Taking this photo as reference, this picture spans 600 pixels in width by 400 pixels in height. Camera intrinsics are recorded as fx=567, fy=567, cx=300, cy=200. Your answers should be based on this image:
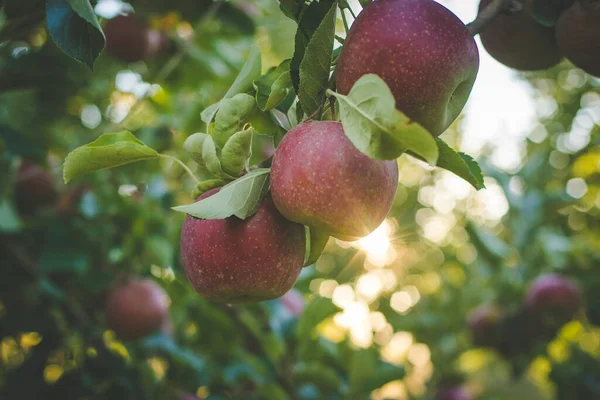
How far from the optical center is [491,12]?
916 mm

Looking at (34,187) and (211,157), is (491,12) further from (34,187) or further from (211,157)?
(34,187)

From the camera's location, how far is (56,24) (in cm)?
83

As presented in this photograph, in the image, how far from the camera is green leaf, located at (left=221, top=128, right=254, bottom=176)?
75 centimetres

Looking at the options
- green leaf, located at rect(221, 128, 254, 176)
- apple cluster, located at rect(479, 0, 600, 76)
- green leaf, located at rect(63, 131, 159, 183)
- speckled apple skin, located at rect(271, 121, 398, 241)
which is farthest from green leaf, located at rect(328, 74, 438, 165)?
apple cluster, located at rect(479, 0, 600, 76)

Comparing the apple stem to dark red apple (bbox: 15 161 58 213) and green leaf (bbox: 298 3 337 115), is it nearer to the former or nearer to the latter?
green leaf (bbox: 298 3 337 115)

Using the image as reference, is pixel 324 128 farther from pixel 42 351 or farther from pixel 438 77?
pixel 42 351

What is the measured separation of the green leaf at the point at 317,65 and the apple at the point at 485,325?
2054 millimetres

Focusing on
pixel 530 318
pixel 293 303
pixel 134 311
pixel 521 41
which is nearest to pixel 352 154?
pixel 521 41

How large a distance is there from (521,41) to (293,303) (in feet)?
4.35

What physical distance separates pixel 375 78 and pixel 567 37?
1.88ft

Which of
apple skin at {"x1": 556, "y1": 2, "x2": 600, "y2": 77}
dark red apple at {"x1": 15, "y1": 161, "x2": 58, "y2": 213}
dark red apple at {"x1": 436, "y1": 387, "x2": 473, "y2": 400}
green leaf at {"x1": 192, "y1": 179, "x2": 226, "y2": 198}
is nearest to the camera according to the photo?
green leaf at {"x1": 192, "y1": 179, "x2": 226, "y2": 198}

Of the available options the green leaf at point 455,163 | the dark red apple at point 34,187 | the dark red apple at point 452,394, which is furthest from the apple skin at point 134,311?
the dark red apple at point 452,394

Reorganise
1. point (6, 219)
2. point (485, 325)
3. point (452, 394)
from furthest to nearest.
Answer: point (452, 394), point (485, 325), point (6, 219)

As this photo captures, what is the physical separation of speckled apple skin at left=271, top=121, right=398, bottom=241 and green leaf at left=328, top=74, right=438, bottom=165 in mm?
54
